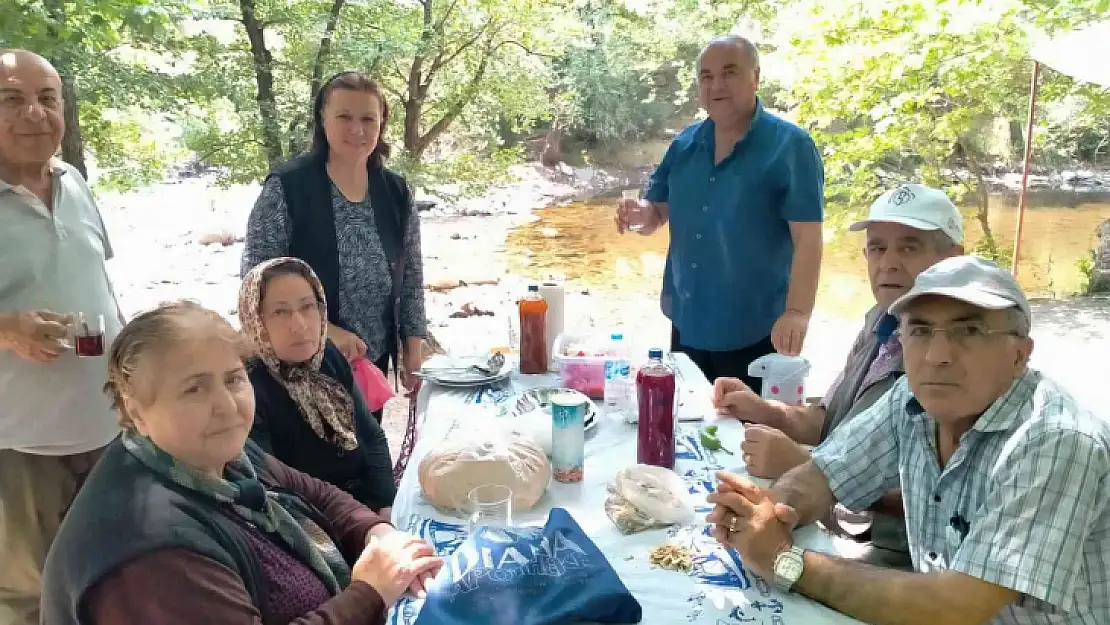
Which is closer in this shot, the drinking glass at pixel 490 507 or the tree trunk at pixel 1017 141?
the drinking glass at pixel 490 507

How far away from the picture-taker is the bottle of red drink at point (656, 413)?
1623mm

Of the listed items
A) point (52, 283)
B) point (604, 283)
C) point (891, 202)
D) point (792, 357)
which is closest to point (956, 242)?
point (891, 202)

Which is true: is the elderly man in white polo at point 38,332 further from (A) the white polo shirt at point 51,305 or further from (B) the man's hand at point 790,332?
(B) the man's hand at point 790,332

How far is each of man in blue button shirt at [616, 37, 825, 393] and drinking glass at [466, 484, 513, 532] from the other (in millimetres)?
1527

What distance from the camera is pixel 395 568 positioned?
1280 mm

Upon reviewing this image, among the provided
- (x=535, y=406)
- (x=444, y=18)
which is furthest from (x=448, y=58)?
(x=535, y=406)

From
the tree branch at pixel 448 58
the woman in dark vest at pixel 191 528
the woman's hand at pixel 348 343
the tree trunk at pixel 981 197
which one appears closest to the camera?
the woman in dark vest at pixel 191 528

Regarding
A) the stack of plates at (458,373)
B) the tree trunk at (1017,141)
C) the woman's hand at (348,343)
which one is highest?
the tree trunk at (1017,141)

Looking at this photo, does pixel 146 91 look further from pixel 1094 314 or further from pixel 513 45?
pixel 1094 314

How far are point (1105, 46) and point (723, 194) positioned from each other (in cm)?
251

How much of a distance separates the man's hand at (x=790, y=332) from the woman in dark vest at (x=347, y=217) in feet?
4.00

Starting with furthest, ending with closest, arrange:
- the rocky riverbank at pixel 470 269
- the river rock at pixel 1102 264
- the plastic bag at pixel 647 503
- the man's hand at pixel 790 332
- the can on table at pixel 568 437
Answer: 1. the river rock at pixel 1102 264
2. the rocky riverbank at pixel 470 269
3. the man's hand at pixel 790 332
4. the can on table at pixel 568 437
5. the plastic bag at pixel 647 503

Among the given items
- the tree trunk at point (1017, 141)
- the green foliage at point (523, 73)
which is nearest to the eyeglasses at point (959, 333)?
the green foliage at point (523, 73)

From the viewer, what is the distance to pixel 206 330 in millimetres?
1233
